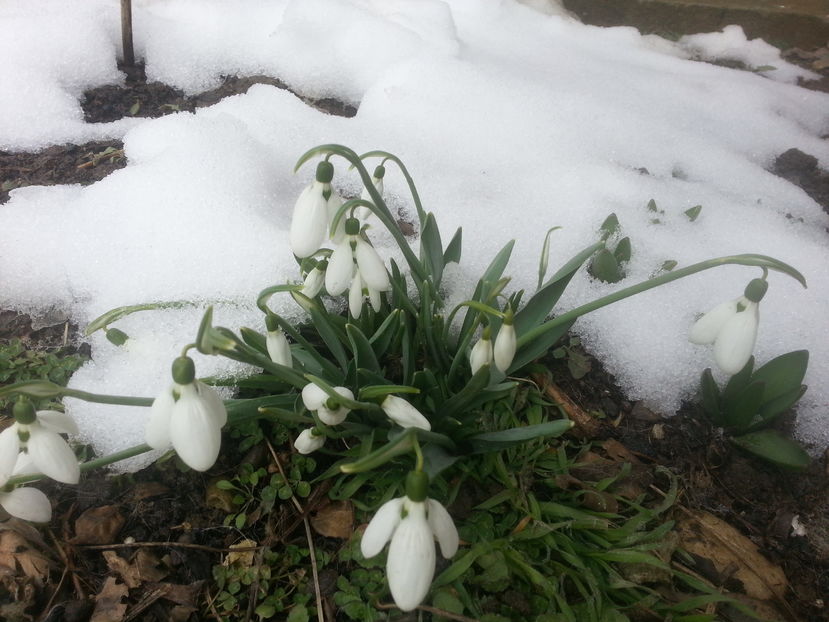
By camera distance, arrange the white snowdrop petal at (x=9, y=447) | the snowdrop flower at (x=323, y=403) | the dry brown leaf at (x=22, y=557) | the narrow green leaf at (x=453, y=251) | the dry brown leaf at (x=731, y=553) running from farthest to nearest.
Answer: the narrow green leaf at (x=453, y=251)
the dry brown leaf at (x=731, y=553)
the dry brown leaf at (x=22, y=557)
the snowdrop flower at (x=323, y=403)
the white snowdrop petal at (x=9, y=447)

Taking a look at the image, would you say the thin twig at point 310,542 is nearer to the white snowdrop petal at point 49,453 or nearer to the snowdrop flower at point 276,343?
the snowdrop flower at point 276,343

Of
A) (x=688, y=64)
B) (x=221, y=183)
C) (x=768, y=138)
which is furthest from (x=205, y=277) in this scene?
(x=688, y=64)

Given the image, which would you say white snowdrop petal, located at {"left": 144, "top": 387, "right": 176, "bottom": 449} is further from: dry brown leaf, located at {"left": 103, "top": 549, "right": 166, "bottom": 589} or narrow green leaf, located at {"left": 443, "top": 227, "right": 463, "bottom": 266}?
narrow green leaf, located at {"left": 443, "top": 227, "right": 463, "bottom": 266}

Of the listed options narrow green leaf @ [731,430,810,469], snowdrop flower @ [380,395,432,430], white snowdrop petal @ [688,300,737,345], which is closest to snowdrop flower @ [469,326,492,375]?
snowdrop flower @ [380,395,432,430]

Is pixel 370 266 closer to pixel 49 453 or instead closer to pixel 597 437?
pixel 49 453

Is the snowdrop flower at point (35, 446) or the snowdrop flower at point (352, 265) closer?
the snowdrop flower at point (35, 446)

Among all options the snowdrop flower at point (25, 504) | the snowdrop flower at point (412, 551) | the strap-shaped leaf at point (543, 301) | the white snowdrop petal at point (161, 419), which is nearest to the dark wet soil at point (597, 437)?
the snowdrop flower at point (25, 504)
